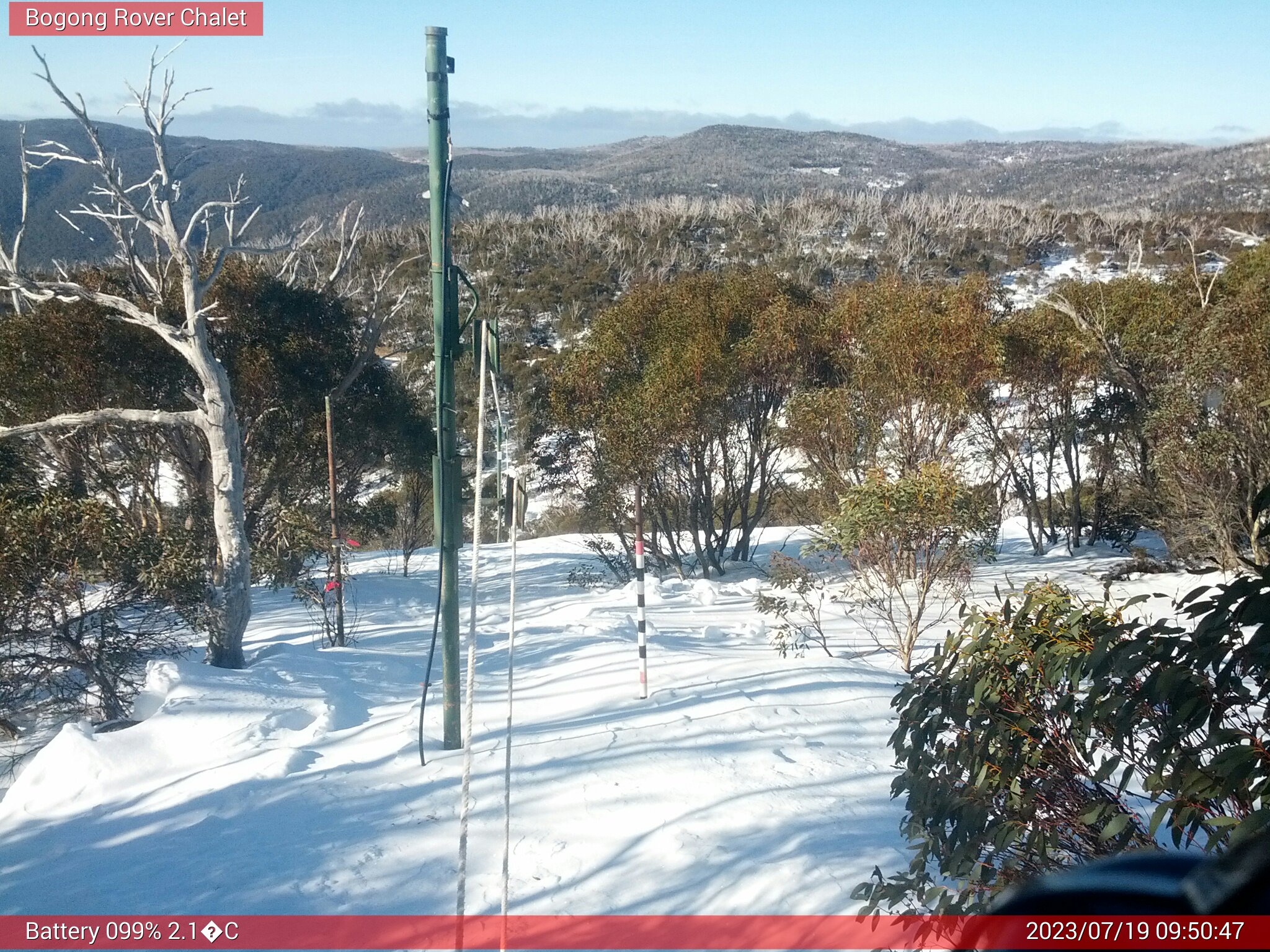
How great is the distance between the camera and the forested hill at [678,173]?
42719 millimetres

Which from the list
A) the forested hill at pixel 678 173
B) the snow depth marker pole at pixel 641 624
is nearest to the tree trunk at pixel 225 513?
the snow depth marker pole at pixel 641 624

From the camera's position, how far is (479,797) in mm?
4348

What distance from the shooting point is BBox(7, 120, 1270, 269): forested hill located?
140ft

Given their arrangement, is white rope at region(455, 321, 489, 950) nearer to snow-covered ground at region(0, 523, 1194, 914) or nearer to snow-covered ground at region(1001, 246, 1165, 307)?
snow-covered ground at region(0, 523, 1194, 914)

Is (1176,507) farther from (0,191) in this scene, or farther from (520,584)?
(0,191)

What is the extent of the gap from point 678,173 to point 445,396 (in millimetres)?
78120

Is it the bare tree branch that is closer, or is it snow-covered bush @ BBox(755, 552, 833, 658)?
the bare tree branch

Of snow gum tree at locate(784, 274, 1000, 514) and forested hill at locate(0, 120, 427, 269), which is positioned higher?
forested hill at locate(0, 120, 427, 269)

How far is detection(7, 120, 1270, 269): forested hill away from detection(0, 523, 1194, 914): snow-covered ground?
23106mm

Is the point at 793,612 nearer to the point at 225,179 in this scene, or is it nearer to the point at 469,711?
the point at 469,711

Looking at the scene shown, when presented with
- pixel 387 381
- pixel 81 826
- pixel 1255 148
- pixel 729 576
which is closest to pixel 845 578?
pixel 729 576

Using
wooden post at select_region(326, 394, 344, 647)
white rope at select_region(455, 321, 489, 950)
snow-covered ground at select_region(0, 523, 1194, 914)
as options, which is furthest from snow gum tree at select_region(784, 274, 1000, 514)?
white rope at select_region(455, 321, 489, 950)

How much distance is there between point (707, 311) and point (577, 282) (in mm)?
19338

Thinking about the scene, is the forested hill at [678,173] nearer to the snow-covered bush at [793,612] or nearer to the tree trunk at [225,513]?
the tree trunk at [225,513]
